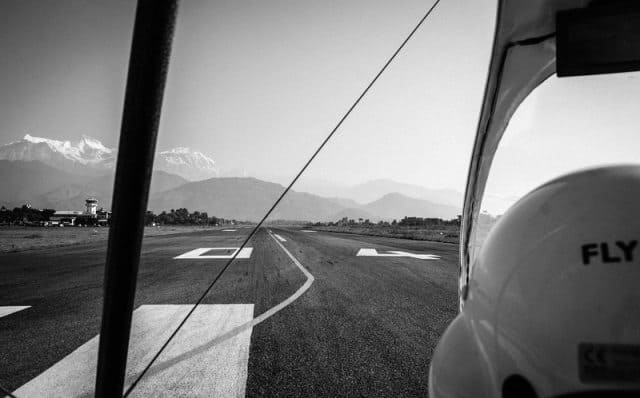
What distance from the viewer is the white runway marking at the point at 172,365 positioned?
2044 mm

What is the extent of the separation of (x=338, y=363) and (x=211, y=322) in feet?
5.24

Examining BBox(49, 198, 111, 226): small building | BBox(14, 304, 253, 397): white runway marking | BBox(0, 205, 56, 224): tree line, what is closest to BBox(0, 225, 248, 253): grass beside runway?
BBox(14, 304, 253, 397): white runway marking

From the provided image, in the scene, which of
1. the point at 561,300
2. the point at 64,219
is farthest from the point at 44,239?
the point at 64,219

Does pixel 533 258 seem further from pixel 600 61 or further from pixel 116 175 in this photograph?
pixel 116 175

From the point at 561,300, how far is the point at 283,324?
9.69 ft

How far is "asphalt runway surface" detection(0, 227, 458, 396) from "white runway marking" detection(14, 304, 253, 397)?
2 cm

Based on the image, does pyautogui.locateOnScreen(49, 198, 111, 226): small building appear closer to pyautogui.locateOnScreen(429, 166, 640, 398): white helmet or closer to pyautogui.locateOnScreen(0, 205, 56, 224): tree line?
pyautogui.locateOnScreen(0, 205, 56, 224): tree line

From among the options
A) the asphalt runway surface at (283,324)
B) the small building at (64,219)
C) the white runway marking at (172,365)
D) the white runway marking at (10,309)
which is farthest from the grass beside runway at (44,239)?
the small building at (64,219)

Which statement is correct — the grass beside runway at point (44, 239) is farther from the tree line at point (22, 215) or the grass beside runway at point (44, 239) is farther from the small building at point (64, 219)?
the tree line at point (22, 215)

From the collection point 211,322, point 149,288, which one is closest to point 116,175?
point 211,322

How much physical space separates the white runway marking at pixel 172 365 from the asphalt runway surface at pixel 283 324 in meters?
0.02

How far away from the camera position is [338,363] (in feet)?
8.04

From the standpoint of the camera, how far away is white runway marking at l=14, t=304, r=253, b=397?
2044 mm

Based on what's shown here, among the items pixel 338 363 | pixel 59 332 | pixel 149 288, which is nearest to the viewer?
pixel 338 363
